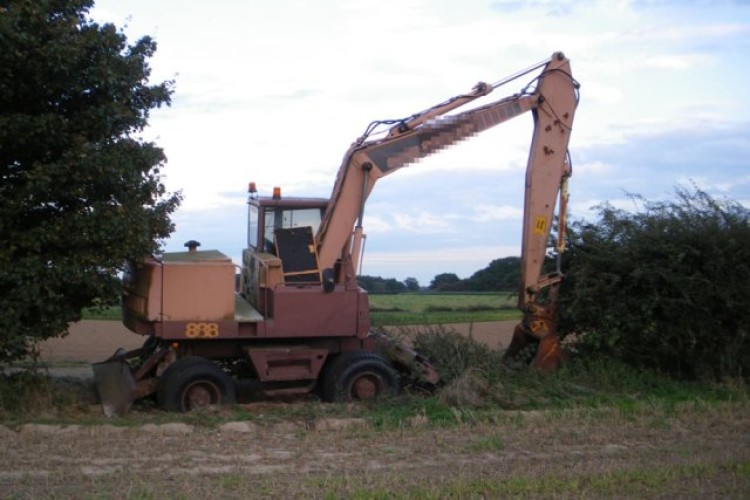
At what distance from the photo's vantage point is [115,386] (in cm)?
1277

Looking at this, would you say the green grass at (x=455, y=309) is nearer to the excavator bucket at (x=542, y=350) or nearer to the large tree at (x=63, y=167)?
the excavator bucket at (x=542, y=350)

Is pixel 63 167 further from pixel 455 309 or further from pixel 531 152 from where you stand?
pixel 455 309

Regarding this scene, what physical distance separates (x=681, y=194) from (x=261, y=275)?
281 inches

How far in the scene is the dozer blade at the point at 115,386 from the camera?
12.4m

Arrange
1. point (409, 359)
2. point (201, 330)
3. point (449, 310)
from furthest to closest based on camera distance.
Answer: point (449, 310)
point (409, 359)
point (201, 330)

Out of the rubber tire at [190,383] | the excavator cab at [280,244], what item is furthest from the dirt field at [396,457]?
the excavator cab at [280,244]

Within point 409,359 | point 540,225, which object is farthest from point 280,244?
point 540,225

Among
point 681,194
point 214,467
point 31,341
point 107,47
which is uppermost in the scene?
point 107,47

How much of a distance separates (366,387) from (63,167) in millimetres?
4939

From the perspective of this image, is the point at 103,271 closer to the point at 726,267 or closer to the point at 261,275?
the point at 261,275

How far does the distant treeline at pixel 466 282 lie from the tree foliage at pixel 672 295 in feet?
103

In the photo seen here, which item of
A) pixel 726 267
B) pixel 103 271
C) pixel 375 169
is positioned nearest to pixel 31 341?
pixel 103 271

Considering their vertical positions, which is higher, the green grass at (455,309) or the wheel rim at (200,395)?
the green grass at (455,309)

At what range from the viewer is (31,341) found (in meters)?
12.3
